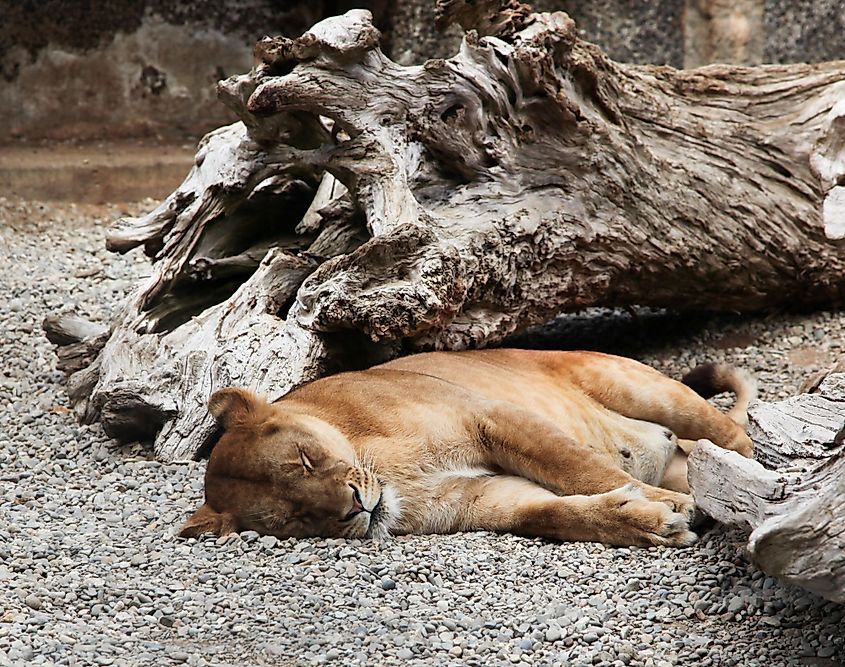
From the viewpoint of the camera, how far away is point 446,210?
6.00 metres

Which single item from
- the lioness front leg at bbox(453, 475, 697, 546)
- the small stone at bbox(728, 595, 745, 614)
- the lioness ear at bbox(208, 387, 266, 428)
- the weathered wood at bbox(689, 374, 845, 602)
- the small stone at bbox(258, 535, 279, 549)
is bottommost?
the small stone at bbox(258, 535, 279, 549)

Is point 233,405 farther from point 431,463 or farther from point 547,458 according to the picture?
point 547,458

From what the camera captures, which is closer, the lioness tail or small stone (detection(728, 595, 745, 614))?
small stone (detection(728, 595, 745, 614))

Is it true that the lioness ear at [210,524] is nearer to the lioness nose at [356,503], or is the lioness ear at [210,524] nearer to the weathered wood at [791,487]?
the lioness nose at [356,503]

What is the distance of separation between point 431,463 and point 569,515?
2.09 feet

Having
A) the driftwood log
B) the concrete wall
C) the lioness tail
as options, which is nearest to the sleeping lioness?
the driftwood log

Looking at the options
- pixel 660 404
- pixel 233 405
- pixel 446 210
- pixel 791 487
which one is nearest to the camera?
pixel 791 487

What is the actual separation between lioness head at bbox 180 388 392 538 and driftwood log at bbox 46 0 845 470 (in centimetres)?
88

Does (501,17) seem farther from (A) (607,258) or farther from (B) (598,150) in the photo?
(A) (607,258)

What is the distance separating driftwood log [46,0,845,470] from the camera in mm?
5637

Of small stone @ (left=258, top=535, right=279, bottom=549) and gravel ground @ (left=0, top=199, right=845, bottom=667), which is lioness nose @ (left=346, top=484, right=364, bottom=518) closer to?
gravel ground @ (left=0, top=199, right=845, bottom=667)

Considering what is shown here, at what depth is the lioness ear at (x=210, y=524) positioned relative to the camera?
4562 mm

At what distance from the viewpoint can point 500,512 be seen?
473 cm

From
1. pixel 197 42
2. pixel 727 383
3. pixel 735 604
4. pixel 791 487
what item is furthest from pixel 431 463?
pixel 197 42
